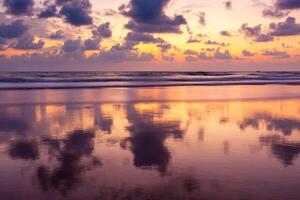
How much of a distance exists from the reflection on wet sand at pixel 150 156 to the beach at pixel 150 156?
0.02 m

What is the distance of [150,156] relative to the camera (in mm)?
9234

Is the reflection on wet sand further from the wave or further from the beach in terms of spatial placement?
the wave

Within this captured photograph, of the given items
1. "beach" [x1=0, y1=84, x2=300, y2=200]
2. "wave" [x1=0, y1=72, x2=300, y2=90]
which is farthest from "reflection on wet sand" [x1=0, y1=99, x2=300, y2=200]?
"wave" [x1=0, y1=72, x2=300, y2=90]

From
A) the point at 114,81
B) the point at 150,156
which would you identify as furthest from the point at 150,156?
the point at 114,81

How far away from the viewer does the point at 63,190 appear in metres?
6.63

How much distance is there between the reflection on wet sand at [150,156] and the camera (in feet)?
21.9

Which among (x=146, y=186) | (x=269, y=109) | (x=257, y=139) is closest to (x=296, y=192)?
(x=146, y=186)

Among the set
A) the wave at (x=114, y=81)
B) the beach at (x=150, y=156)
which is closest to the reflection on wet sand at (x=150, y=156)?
the beach at (x=150, y=156)

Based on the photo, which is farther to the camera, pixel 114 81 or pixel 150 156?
pixel 114 81

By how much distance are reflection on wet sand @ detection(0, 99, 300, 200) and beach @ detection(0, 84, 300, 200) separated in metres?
0.02

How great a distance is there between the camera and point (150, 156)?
9.23m

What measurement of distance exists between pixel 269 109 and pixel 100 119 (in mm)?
8602

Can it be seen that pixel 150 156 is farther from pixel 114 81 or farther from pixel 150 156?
pixel 114 81

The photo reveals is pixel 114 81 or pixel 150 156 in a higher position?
pixel 150 156
